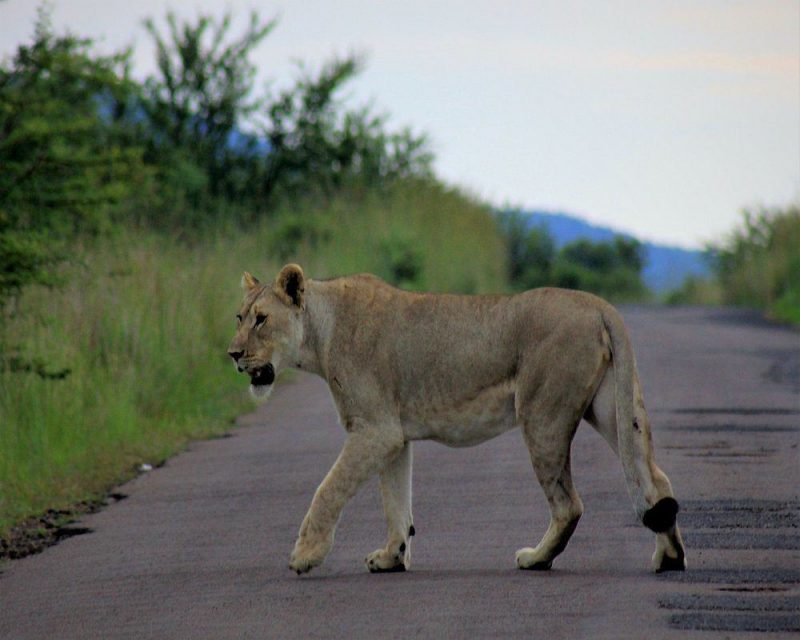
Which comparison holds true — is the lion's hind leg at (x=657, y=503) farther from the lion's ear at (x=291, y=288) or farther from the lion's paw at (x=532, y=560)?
the lion's ear at (x=291, y=288)

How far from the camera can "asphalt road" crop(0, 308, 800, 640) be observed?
6.99m

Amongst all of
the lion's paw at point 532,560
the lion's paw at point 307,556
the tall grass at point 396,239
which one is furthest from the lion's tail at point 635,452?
the tall grass at point 396,239

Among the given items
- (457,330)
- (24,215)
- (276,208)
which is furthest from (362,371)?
(276,208)

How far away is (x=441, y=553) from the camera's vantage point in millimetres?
8625

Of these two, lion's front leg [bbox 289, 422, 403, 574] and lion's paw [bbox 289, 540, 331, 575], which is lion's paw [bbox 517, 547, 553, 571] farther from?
lion's paw [bbox 289, 540, 331, 575]

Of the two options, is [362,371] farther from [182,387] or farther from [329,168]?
[329,168]

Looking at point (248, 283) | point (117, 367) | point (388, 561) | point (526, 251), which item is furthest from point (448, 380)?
point (526, 251)

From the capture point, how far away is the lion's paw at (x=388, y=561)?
26.8ft

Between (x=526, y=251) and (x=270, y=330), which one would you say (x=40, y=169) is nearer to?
(x=270, y=330)

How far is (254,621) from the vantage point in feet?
23.5

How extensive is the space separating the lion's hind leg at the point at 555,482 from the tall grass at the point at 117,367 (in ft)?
12.2

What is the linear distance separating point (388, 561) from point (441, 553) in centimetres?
52

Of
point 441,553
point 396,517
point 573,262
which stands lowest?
point 441,553

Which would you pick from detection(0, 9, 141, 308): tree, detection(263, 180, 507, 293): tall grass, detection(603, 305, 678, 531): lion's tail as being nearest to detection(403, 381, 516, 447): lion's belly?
detection(603, 305, 678, 531): lion's tail
